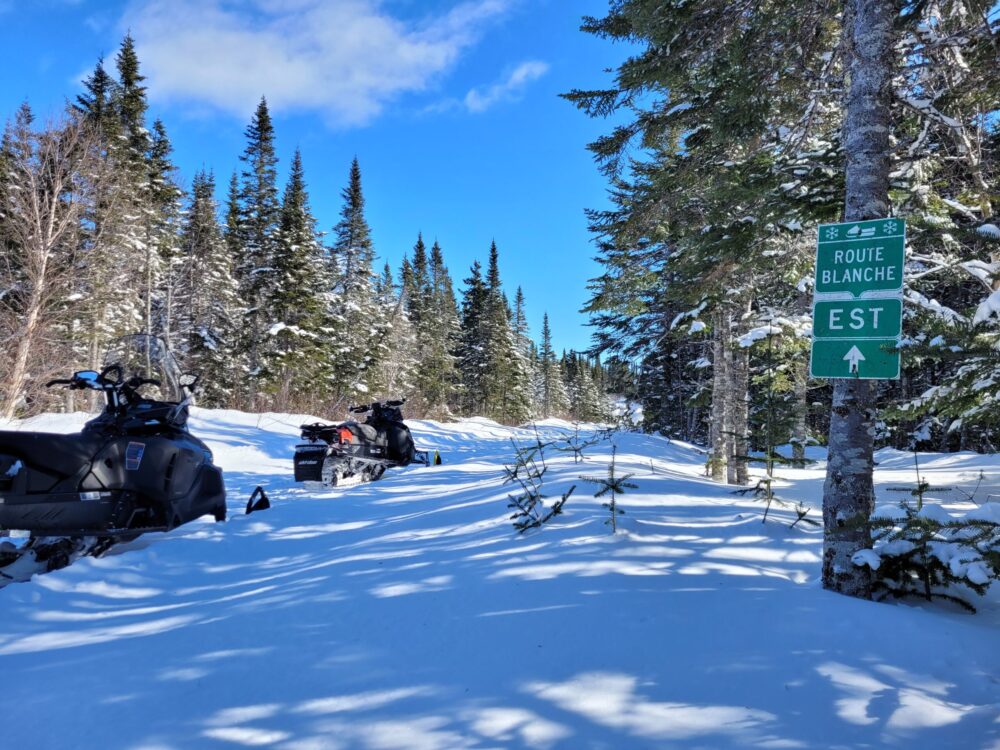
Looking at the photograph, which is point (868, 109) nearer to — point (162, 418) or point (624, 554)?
point (624, 554)

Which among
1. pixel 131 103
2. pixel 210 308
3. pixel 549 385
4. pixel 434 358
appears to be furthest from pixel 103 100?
pixel 549 385

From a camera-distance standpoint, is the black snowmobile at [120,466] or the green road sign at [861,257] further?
the black snowmobile at [120,466]

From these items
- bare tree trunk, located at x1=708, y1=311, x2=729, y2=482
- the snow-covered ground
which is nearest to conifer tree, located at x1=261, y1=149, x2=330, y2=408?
bare tree trunk, located at x1=708, y1=311, x2=729, y2=482

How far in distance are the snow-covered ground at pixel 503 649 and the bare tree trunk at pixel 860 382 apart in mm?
330

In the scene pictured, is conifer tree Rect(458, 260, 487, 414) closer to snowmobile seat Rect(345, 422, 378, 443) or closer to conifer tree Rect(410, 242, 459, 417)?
conifer tree Rect(410, 242, 459, 417)

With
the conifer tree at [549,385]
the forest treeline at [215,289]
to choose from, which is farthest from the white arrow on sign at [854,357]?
the conifer tree at [549,385]

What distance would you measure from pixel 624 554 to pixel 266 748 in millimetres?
2445

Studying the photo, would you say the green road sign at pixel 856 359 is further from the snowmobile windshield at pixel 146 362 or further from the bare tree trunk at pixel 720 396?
the bare tree trunk at pixel 720 396

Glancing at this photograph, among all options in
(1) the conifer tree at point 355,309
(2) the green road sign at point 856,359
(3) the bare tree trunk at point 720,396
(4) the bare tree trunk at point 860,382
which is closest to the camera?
(2) the green road sign at point 856,359

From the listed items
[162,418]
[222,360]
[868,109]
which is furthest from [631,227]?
[222,360]

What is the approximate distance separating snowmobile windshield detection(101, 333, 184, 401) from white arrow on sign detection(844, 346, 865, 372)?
6.09 meters

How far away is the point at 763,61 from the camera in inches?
213

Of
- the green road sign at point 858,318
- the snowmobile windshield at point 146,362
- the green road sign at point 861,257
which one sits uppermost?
the green road sign at point 861,257

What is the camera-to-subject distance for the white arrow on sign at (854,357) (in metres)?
3.08
